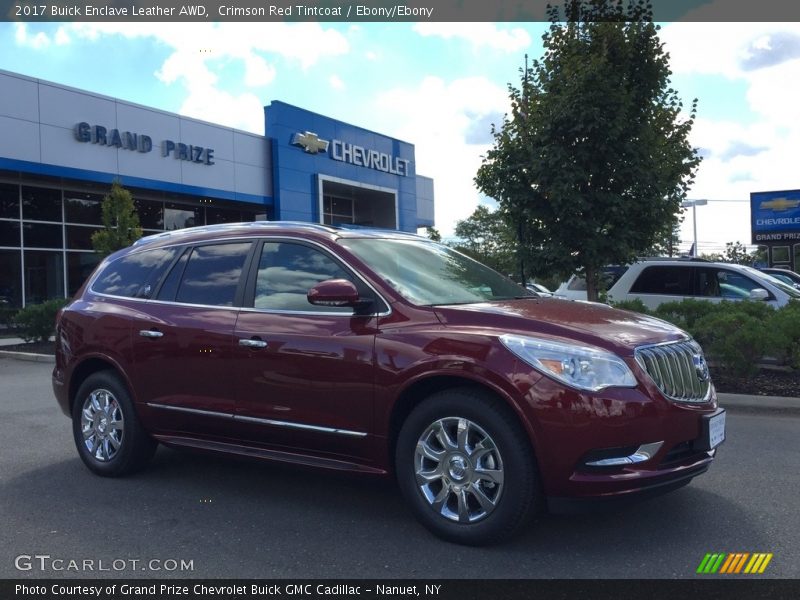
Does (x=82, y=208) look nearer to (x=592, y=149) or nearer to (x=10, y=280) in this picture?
(x=10, y=280)

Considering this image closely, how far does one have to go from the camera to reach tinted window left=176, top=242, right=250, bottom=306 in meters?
5.13

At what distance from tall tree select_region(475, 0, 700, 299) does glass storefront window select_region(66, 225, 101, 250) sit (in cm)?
1605

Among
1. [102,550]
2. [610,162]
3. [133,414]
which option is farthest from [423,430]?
[610,162]

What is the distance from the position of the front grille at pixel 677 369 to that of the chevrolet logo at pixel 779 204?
41074mm

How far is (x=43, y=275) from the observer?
22203 millimetres

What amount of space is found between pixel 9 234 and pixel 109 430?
18148 millimetres

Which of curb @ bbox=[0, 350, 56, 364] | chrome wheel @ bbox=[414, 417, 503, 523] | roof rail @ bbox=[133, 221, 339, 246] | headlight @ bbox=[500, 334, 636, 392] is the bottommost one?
curb @ bbox=[0, 350, 56, 364]

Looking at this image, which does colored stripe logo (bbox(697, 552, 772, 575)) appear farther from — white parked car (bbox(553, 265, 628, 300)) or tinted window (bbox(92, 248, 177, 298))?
white parked car (bbox(553, 265, 628, 300))

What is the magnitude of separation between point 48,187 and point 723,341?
1997cm

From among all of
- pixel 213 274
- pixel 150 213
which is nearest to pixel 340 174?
pixel 150 213

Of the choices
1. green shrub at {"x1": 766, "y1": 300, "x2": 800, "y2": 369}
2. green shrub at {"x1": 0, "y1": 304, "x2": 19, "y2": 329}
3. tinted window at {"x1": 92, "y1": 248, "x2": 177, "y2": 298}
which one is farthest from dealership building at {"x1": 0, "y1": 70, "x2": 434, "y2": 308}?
tinted window at {"x1": 92, "y1": 248, "x2": 177, "y2": 298}

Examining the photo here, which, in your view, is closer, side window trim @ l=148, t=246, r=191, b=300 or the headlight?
the headlight

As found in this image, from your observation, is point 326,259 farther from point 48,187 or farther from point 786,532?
point 48,187
